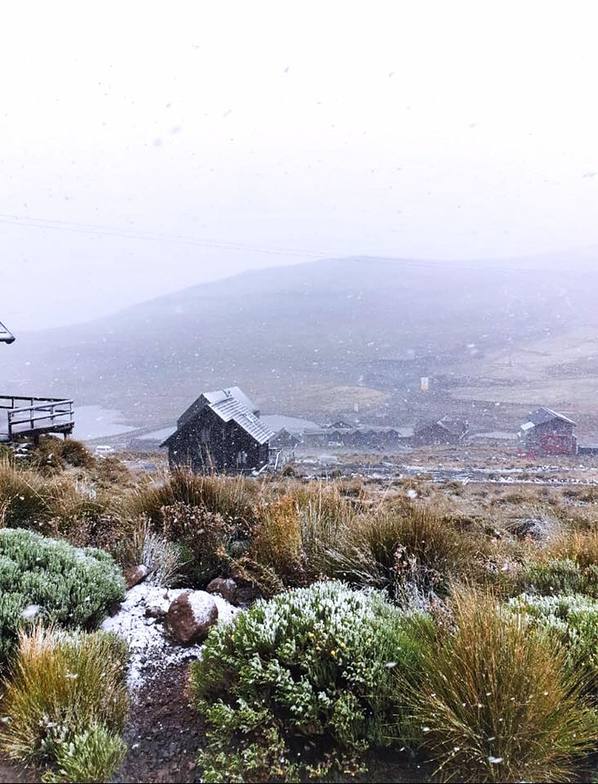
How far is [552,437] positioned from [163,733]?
206 feet

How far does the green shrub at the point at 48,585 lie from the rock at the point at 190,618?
2.24 ft

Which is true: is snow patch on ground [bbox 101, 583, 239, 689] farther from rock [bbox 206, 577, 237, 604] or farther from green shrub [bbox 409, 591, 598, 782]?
green shrub [bbox 409, 591, 598, 782]

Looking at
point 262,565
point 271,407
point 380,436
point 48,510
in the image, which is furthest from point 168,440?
point 271,407

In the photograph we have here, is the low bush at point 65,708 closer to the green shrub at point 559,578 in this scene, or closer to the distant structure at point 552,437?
the green shrub at point 559,578

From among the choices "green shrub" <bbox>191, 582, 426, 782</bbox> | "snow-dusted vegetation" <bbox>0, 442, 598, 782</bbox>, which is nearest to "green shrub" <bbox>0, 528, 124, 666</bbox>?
"snow-dusted vegetation" <bbox>0, 442, 598, 782</bbox>

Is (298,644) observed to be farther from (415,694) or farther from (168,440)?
(168,440)

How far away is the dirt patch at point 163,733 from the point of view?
8.82 ft

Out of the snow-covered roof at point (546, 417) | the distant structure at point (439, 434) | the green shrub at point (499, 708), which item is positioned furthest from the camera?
the distant structure at point (439, 434)

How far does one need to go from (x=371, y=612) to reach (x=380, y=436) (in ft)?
228

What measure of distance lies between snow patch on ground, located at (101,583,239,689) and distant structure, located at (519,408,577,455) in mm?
58907

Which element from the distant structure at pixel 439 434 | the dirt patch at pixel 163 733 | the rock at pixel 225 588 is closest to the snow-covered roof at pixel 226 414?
the rock at pixel 225 588

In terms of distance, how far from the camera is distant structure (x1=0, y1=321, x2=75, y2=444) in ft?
51.5

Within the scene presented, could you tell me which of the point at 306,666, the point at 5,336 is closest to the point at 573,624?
the point at 306,666

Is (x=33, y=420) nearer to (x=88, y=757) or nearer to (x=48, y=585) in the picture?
(x=48, y=585)
